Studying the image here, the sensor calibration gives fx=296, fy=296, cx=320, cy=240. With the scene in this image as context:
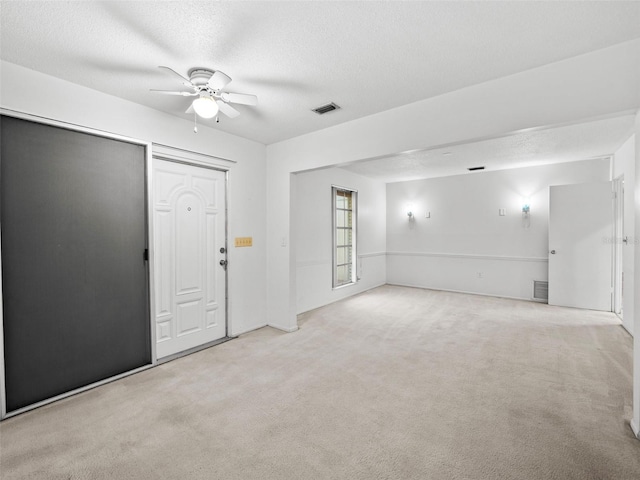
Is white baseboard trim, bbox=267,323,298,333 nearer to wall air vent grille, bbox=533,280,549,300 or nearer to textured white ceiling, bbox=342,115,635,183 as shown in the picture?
textured white ceiling, bbox=342,115,635,183

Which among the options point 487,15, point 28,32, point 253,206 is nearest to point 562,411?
point 487,15

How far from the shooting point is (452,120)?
8.87 ft

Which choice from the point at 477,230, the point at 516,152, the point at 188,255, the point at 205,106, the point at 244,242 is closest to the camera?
the point at 205,106

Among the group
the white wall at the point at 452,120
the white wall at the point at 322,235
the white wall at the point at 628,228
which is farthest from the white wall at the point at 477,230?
the white wall at the point at 452,120

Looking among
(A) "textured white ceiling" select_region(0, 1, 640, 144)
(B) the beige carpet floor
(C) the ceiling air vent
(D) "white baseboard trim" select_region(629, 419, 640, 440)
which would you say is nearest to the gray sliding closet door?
(B) the beige carpet floor

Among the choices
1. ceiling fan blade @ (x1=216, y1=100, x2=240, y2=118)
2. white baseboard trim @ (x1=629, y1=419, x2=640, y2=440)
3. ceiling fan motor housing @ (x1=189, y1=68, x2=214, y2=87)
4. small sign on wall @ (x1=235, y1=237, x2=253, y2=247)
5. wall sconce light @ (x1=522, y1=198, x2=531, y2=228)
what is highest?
ceiling fan motor housing @ (x1=189, y1=68, x2=214, y2=87)

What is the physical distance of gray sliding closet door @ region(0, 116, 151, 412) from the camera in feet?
7.43

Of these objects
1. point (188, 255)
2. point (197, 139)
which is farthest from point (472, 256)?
point (197, 139)

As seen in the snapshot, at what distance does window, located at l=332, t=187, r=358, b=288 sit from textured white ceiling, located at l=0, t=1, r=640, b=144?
3.36m

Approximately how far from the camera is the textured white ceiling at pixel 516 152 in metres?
3.71

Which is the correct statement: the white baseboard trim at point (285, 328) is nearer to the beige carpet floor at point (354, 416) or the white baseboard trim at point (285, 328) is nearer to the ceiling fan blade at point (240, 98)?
the beige carpet floor at point (354, 416)

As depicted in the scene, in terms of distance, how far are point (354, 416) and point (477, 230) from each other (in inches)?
212

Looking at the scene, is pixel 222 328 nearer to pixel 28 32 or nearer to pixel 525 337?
pixel 28 32

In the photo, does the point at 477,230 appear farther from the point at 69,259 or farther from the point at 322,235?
the point at 69,259
